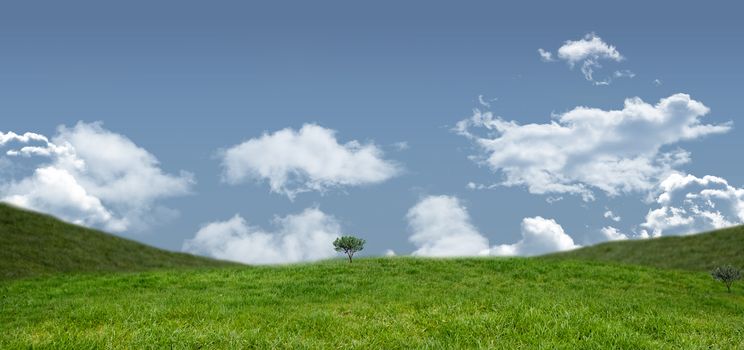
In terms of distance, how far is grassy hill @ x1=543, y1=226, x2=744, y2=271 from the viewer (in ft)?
137

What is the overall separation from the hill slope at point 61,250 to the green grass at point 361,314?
11.7 m

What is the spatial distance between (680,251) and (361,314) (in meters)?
38.2

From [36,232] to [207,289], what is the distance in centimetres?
2701

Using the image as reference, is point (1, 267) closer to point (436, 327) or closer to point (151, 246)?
point (151, 246)

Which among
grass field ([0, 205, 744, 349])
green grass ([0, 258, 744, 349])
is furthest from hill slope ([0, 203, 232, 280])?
green grass ([0, 258, 744, 349])

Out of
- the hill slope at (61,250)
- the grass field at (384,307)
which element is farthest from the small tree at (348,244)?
the hill slope at (61,250)

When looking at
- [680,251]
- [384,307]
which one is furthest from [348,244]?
[680,251]

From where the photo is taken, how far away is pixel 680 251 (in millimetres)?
45406

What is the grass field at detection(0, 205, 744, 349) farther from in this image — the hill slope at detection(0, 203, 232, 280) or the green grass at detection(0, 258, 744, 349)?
the hill slope at detection(0, 203, 232, 280)

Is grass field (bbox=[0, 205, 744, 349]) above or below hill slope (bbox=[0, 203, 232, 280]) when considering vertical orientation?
below

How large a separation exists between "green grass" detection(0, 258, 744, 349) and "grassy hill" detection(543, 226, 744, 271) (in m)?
17.7

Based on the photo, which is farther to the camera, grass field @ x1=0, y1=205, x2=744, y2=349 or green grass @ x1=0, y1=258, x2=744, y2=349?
grass field @ x1=0, y1=205, x2=744, y2=349

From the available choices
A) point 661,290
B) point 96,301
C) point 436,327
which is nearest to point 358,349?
point 436,327

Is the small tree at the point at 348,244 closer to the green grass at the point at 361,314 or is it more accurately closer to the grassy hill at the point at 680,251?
the green grass at the point at 361,314
